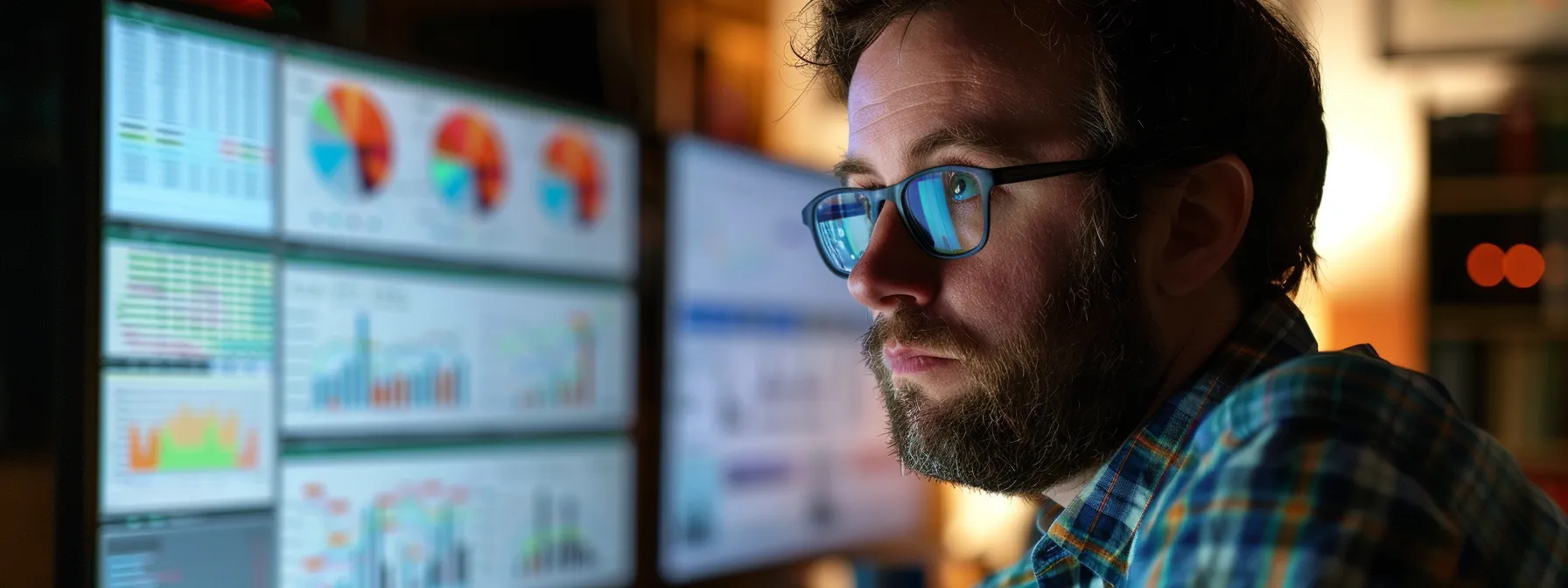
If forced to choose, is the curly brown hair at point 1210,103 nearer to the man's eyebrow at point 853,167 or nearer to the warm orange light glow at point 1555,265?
the man's eyebrow at point 853,167

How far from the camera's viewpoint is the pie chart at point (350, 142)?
160 centimetres

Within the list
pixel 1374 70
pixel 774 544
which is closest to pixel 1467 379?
pixel 1374 70

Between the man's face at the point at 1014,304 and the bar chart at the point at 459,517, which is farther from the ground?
the man's face at the point at 1014,304

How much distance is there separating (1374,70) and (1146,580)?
2.90 m

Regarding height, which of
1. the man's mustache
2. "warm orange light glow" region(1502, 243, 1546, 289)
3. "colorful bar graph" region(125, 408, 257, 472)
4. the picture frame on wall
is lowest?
"colorful bar graph" region(125, 408, 257, 472)

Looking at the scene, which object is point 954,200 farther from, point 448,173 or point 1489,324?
point 1489,324

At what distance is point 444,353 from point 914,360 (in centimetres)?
98

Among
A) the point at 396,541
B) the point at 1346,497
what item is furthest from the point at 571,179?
the point at 1346,497

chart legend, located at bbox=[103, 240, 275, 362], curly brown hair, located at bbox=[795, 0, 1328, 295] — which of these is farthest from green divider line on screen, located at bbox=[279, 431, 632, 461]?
curly brown hair, located at bbox=[795, 0, 1328, 295]

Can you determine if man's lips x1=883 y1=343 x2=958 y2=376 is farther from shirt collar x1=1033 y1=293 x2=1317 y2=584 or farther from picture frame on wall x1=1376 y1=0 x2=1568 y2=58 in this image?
picture frame on wall x1=1376 y1=0 x2=1568 y2=58

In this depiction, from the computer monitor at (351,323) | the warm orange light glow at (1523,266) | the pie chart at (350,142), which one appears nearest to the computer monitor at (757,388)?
the computer monitor at (351,323)

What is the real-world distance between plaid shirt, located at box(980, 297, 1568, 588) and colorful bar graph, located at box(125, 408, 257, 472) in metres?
1.12

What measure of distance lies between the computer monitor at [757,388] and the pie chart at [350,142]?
63 centimetres

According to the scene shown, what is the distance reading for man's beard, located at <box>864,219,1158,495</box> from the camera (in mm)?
971
